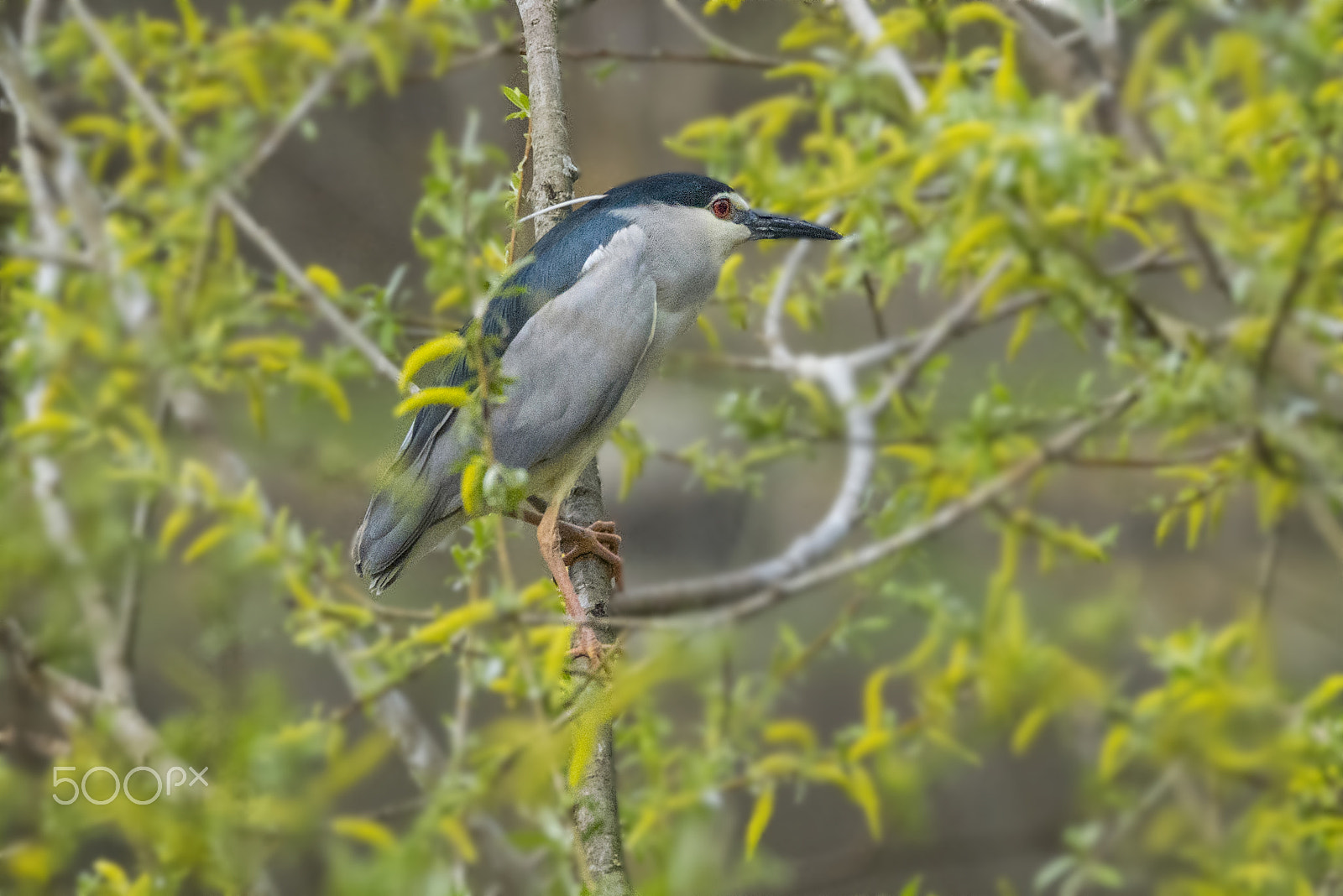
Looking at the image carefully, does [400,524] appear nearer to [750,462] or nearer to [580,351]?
[580,351]

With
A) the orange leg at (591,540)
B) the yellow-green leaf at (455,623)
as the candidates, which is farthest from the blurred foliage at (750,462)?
the orange leg at (591,540)

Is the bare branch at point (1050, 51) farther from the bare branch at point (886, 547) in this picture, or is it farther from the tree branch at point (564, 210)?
the tree branch at point (564, 210)

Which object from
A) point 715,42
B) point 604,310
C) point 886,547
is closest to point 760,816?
point 886,547

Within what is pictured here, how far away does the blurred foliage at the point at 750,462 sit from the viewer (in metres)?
0.48

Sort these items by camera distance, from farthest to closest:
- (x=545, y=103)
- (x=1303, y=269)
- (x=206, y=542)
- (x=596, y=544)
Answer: (x=596, y=544), (x=545, y=103), (x=1303, y=269), (x=206, y=542)

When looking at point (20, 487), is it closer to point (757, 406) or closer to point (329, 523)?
point (329, 523)

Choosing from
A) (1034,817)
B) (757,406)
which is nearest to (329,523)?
(757,406)

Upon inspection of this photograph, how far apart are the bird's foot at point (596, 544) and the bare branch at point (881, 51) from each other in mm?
443

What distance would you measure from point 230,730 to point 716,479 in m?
0.61

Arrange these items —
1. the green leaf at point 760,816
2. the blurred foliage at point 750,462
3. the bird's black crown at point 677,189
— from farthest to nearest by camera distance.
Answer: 1. the bird's black crown at point 677,189
2. the green leaf at point 760,816
3. the blurred foliage at point 750,462

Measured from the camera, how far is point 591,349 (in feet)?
3.07

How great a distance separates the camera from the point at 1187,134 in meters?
0.76

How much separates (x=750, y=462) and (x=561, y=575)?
0.28 meters

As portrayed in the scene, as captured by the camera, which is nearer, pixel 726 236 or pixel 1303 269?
pixel 1303 269
